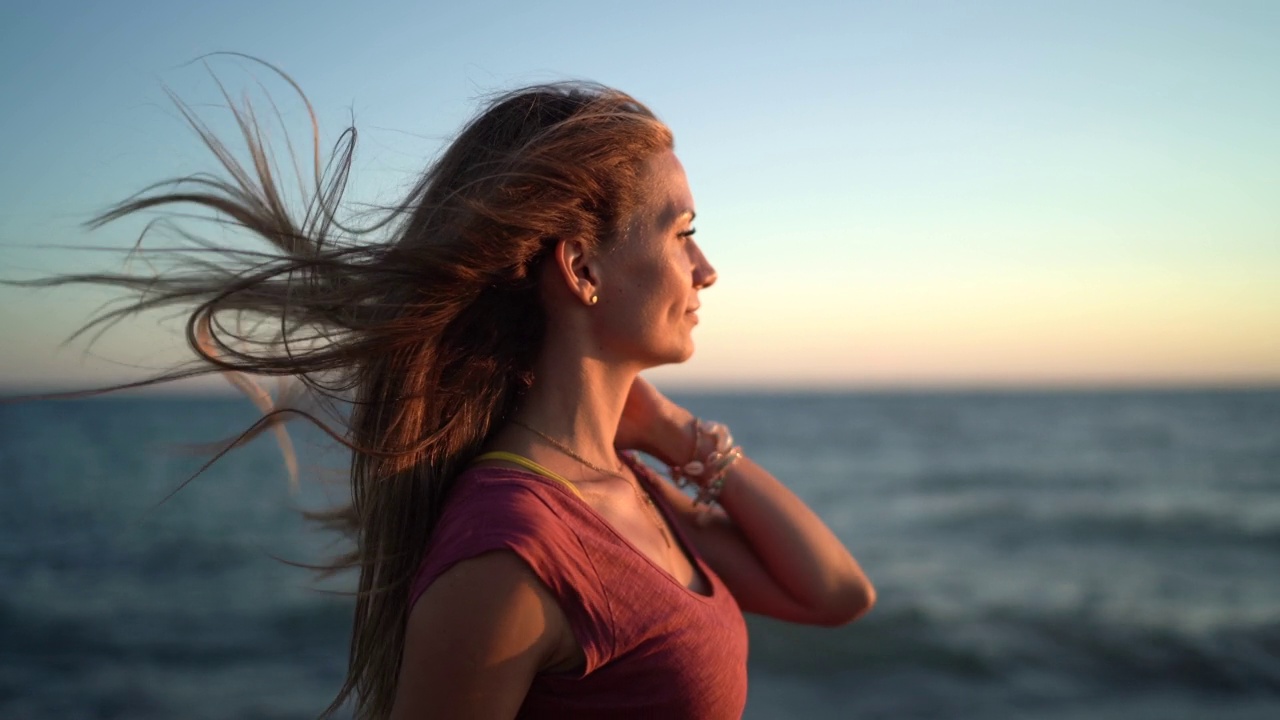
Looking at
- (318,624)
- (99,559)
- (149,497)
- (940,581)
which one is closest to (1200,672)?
(940,581)

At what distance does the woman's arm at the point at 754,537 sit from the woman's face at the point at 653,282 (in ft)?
1.41

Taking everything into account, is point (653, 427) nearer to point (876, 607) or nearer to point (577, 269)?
point (577, 269)

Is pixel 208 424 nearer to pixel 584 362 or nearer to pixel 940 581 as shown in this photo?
pixel 940 581

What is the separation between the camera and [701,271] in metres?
2.13

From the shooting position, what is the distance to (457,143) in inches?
80.5

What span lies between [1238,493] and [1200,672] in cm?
1243

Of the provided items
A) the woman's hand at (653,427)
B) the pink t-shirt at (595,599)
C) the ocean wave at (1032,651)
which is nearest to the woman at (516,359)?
the pink t-shirt at (595,599)

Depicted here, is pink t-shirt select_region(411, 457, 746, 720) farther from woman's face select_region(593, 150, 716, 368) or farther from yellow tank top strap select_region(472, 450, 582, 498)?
woman's face select_region(593, 150, 716, 368)

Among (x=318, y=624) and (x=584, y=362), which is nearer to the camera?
(x=584, y=362)

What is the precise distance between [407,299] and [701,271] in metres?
0.67

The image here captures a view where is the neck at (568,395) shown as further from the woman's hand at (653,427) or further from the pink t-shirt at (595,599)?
the woman's hand at (653,427)

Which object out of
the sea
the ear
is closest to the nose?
the ear

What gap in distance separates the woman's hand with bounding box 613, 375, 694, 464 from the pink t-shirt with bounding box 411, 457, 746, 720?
0.66m

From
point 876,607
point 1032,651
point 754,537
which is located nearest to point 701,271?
point 754,537
